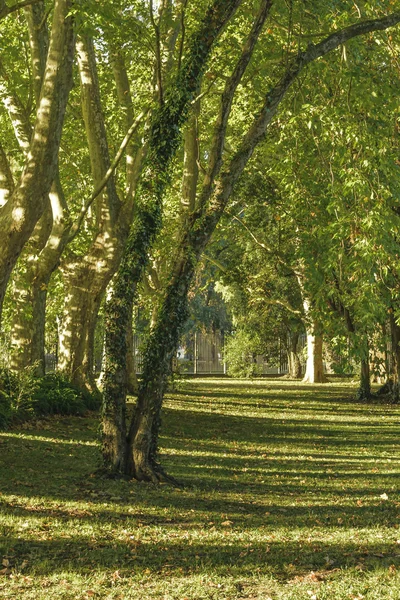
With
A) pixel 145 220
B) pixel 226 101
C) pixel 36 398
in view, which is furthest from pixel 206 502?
pixel 36 398

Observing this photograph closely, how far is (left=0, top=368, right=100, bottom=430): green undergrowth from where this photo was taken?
1656cm

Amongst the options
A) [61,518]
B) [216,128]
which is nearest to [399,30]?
[216,128]

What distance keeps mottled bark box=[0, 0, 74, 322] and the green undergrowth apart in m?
3.40

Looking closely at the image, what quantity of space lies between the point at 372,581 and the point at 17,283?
12627 millimetres

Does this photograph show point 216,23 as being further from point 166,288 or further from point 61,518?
point 61,518

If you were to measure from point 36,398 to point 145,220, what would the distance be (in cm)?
780

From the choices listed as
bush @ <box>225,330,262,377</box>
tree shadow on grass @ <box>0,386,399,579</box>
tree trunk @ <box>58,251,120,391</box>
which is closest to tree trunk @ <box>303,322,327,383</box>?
bush @ <box>225,330,262,377</box>

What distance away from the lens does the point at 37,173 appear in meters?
13.4

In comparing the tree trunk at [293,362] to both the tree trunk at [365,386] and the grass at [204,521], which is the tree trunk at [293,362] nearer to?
the tree trunk at [365,386]

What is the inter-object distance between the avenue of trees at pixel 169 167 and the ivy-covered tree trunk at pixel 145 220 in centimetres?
2

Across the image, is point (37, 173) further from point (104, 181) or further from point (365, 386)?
point (365, 386)

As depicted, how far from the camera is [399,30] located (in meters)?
19.0

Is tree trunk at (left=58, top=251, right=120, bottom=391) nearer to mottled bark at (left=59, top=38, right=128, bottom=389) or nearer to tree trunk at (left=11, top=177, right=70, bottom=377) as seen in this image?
mottled bark at (left=59, top=38, right=128, bottom=389)

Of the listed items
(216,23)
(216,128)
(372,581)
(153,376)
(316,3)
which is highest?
(316,3)
